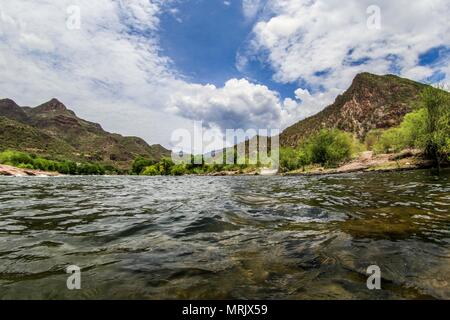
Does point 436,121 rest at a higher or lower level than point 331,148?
higher

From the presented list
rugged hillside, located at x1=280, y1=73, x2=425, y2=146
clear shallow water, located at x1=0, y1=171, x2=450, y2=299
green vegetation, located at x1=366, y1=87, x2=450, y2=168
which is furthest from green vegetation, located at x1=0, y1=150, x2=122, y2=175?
rugged hillside, located at x1=280, y1=73, x2=425, y2=146

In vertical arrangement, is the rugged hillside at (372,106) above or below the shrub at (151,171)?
above

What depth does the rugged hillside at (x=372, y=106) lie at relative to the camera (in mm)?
167250

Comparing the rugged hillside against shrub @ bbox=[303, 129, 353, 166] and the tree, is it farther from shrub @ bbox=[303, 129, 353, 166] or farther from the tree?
the tree

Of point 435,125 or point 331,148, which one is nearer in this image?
point 435,125

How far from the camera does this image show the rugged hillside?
167250 millimetres

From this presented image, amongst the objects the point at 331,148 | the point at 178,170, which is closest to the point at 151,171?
the point at 178,170

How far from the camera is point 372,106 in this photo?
591 feet

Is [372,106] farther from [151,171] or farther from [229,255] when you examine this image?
[229,255]

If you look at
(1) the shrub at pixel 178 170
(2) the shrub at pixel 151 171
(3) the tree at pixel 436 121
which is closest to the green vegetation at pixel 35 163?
(2) the shrub at pixel 151 171

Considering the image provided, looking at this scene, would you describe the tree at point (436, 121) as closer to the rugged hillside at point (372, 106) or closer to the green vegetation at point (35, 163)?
the green vegetation at point (35, 163)

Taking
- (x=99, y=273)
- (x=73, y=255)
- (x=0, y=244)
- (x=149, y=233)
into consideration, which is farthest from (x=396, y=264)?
(x=0, y=244)
